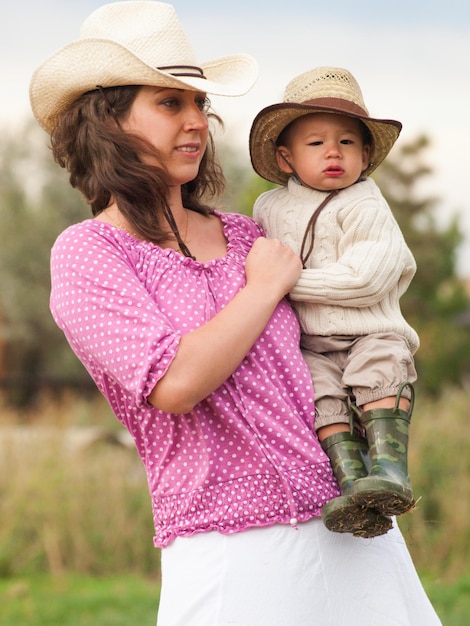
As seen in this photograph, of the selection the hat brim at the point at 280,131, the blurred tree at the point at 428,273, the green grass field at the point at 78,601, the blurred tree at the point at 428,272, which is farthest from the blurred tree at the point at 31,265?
the hat brim at the point at 280,131

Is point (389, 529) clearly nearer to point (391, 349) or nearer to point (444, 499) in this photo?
point (391, 349)

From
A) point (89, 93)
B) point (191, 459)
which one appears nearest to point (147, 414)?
point (191, 459)

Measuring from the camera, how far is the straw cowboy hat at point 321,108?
8.80ft

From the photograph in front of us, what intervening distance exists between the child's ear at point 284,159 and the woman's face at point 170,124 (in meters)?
0.32

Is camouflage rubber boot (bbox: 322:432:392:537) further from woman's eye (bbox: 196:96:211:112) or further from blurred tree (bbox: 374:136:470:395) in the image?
blurred tree (bbox: 374:136:470:395)

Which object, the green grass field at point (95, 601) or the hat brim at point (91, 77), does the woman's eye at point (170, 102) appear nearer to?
the hat brim at point (91, 77)

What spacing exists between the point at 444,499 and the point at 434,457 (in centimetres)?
38

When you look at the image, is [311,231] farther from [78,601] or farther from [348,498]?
[78,601]

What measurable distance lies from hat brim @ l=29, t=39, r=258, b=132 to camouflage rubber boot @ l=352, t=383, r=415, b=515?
904 millimetres

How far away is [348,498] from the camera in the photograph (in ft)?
7.57

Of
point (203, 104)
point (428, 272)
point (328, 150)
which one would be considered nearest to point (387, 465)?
point (328, 150)

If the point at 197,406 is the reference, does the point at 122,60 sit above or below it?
above

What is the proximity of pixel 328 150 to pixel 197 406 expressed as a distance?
776 millimetres

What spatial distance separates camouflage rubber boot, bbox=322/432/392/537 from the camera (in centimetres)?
232
